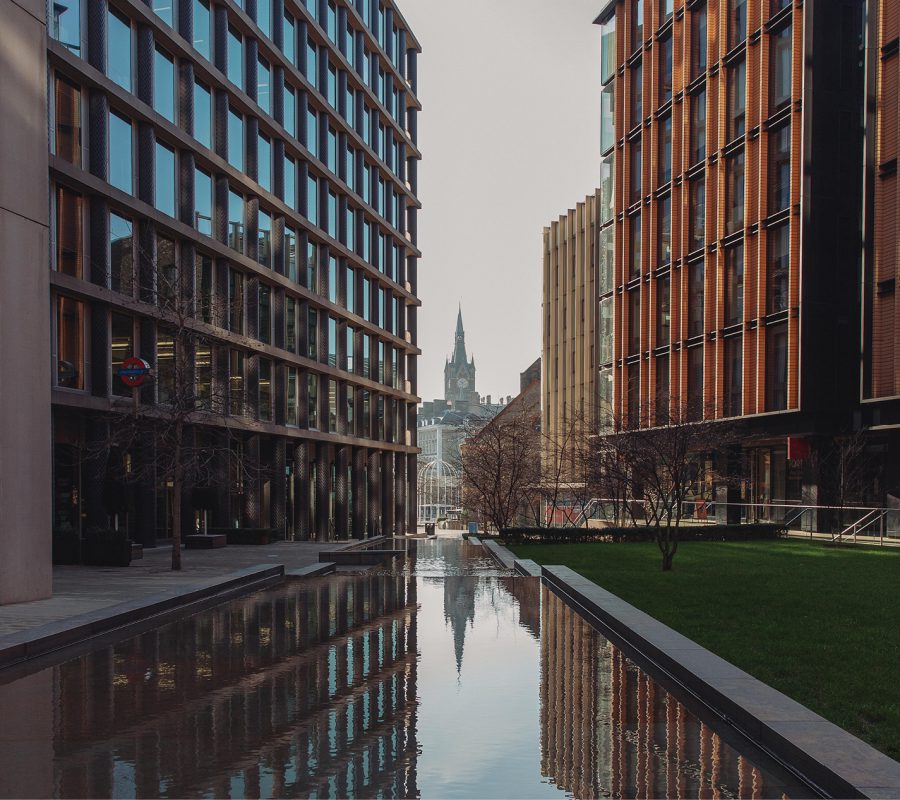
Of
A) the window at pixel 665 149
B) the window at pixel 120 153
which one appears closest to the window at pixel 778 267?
the window at pixel 665 149

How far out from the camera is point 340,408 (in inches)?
2061

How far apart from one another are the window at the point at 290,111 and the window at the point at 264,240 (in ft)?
15.3

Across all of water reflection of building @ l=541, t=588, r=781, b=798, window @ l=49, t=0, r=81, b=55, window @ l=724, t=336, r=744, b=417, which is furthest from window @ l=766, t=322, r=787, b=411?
water reflection of building @ l=541, t=588, r=781, b=798

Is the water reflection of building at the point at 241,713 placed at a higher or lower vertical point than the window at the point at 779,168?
lower

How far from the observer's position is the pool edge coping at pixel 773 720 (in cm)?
589

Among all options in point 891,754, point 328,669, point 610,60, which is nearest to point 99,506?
point 328,669

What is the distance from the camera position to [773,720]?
7152 mm

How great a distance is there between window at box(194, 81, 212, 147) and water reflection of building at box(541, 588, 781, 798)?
30.1 metres

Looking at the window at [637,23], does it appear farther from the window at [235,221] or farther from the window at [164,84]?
the window at [164,84]

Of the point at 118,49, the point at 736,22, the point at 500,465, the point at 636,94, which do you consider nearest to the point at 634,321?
the point at 636,94

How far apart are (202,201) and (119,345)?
26.7 ft

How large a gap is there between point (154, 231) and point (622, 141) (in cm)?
3098

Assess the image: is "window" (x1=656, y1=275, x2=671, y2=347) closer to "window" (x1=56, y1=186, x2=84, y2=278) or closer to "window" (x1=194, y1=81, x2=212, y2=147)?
"window" (x1=194, y1=81, x2=212, y2=147)

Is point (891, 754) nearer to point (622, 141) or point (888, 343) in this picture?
point (888, 343)
